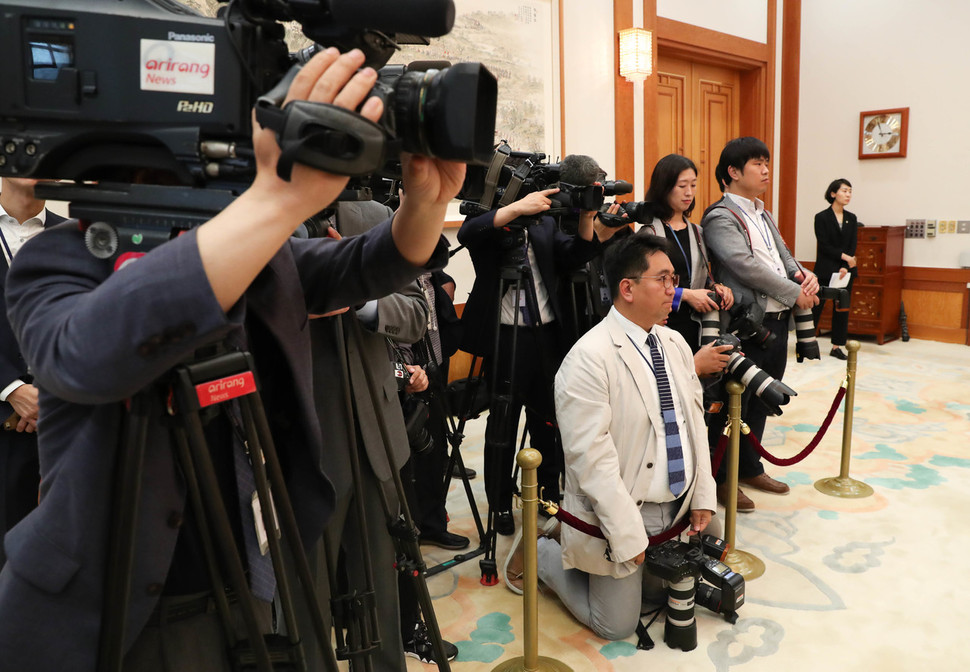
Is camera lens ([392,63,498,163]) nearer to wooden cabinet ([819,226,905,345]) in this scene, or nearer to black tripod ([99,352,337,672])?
black tripod ([99,352,337,672])

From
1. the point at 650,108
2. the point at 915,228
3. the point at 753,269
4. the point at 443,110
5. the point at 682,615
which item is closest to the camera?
the point at 443,110

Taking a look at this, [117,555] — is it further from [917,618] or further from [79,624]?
[917,618]

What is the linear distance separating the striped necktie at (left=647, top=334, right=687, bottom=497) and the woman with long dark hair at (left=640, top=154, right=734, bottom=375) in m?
0.71

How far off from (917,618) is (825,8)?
6.66 meters

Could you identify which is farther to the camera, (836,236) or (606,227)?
(836,236)

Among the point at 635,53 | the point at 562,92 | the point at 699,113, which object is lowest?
the point at 562,92

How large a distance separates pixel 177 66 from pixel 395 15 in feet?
0.75

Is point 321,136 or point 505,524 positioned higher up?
point 321,136

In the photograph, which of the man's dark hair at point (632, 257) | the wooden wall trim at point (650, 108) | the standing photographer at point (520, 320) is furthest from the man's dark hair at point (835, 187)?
the man's dark hair at point (632, 257)

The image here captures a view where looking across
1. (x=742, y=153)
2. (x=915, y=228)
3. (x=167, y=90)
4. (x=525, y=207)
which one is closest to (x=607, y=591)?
(x=525, y=207)

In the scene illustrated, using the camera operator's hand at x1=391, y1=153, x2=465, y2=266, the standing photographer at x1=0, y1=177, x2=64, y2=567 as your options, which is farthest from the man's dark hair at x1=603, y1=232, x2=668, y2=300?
the standing photographer at x1=0, y1=177, x2=64, y2=567

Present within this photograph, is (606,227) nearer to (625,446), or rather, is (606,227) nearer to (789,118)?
(625,446)

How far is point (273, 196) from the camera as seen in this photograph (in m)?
0.66

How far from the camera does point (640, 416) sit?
89.7 inches
